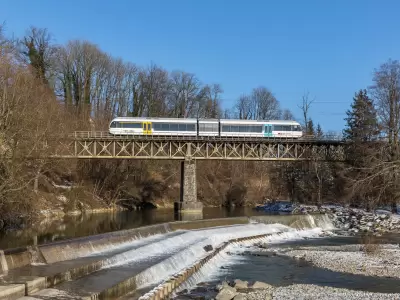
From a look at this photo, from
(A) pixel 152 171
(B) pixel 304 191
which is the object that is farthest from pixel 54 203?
(B) pixel 304 191

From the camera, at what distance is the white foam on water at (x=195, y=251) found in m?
14.8

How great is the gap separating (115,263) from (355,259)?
10.6 metres

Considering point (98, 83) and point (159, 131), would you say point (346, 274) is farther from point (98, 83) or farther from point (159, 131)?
point (98, 83)

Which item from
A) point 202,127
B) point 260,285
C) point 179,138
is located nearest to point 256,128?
point 202,127

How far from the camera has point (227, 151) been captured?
1914 inches

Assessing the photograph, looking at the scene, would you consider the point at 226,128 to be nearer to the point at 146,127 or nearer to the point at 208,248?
the point at 146,127

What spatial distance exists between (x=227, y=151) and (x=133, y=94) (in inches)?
972

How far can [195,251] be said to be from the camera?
19.9m

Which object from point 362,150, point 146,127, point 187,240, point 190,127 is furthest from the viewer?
point 190,127

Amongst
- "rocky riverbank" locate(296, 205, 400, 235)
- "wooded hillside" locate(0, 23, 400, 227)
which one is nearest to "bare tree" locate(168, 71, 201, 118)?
"wooded hillside" locate(0, 23, 400, 227)

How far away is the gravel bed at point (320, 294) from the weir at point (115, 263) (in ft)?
11.8

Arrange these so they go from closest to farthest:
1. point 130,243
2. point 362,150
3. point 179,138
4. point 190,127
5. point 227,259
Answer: point 227,259 < point 130,243 < point 362,150 < point 179,138 < point 190,127

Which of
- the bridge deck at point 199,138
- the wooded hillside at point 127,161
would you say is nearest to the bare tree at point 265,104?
the wooded hillside at point 127,161

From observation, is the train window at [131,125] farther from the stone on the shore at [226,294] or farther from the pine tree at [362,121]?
the stone on the shore at [226,294]
